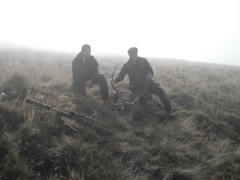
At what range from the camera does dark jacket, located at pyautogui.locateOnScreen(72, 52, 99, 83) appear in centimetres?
731

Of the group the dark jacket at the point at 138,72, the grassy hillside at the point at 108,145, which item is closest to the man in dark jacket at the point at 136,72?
the dark jacket at the point at 138,72

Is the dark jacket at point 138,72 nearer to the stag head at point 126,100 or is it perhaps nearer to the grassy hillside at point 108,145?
the stag head at point 126,100

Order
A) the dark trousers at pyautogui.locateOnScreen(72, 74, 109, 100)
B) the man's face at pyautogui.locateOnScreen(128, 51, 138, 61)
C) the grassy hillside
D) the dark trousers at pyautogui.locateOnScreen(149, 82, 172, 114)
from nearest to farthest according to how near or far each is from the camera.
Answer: the grassy hillside < the dark trousers at pyautogui.locateOnScreen(149, 82, 172, 114) < the man's face at pyautogui.locateOnScreen(128, 51, 138, 61) < the dark trousers at pyautogui.locateOnScreen(72, 74, 109, 100)

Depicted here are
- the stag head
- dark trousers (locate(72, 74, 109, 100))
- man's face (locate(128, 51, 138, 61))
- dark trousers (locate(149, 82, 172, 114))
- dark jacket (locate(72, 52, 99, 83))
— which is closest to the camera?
the stag head

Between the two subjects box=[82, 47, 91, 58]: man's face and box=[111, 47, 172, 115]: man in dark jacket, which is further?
box=[82, 47, 91, 58]: man's face

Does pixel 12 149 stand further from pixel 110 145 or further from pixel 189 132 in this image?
pixel 189 132

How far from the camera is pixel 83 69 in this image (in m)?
7.42

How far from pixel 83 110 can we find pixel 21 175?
2.66 m

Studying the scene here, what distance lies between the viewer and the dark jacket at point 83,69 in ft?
24.0

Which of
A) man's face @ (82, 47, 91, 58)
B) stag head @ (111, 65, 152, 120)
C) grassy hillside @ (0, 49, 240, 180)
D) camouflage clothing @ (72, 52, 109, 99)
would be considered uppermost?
man's face @ (82, 47, 91, 58)

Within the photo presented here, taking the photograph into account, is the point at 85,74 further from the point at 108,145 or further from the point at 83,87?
the point at 108,145

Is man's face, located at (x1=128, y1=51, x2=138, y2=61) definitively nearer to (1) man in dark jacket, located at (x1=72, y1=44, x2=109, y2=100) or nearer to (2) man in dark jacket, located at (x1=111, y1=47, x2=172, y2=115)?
(2) man in dark jacket, located at (x1=111, y1=47, x2=172, y2=115)

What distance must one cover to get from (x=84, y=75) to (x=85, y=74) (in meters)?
0.06

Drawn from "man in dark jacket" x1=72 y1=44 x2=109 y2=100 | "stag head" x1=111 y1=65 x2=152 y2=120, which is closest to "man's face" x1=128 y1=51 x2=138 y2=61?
"stag head" x1=111 y1=65 x2=152 y2=120
